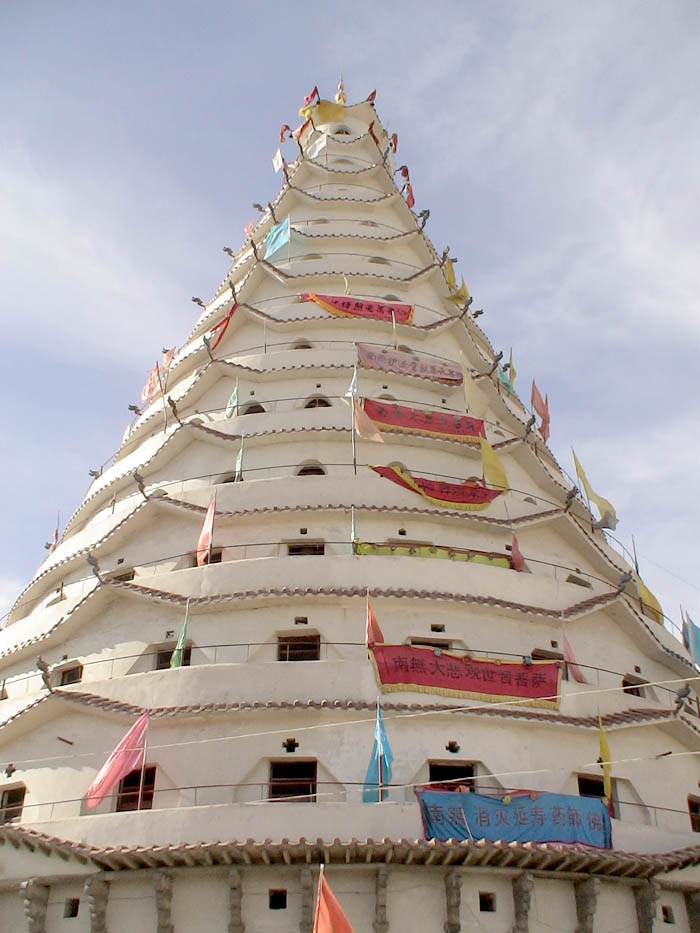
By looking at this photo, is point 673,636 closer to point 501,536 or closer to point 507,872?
point 501,536

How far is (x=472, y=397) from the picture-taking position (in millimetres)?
26688

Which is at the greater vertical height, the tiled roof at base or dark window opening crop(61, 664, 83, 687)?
dark window opening crop(61, 664, 83, 687)

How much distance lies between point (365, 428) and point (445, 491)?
7.79ft

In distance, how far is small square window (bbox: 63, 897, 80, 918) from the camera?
16078 millimetres

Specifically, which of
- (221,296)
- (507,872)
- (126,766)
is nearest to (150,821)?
(126,766)

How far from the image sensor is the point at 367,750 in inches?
698

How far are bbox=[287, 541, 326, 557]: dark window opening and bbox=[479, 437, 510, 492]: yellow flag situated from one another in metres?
4.43

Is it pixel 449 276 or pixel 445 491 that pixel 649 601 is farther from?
pixel 449 276

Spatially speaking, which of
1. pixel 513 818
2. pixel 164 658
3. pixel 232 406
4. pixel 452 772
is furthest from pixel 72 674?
pixel 513 818

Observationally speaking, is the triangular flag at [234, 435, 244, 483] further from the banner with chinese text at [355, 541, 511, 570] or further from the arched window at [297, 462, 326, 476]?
the banner with chinese text at [355, 541, 511, 570]

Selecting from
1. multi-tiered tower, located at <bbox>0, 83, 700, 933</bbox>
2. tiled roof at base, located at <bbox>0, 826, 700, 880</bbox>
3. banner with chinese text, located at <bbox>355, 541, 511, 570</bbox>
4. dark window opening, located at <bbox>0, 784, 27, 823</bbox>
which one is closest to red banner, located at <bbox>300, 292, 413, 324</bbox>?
multi-tiered tower, located at <bbox>0, 83, 700, 933</bbox>

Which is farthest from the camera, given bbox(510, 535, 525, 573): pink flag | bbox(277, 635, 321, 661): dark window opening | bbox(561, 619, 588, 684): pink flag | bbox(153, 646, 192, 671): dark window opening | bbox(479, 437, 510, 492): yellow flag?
bbox(479, 437, 510, 492): yellow flag

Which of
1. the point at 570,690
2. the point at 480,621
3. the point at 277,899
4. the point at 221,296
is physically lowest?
the point at 277,899

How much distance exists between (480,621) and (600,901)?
5.91m
